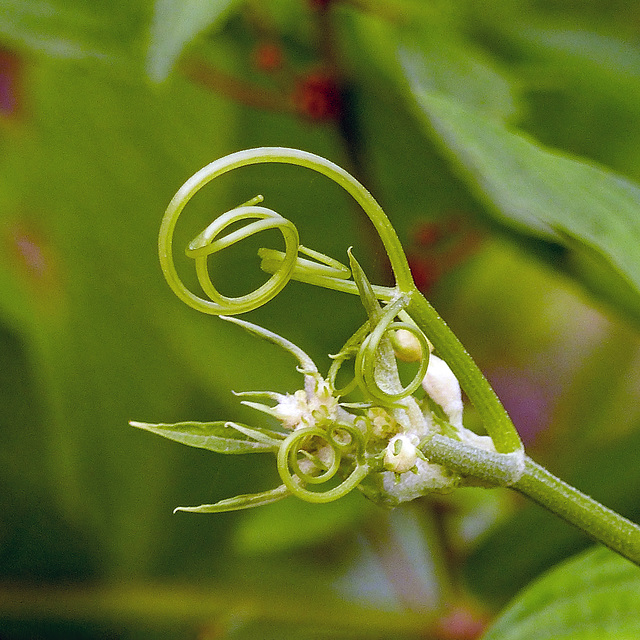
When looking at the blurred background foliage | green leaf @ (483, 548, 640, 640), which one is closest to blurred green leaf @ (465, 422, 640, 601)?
the blurred background foliage

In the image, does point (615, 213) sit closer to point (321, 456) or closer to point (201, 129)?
point (321, 456)

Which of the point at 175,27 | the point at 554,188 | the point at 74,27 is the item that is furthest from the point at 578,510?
the point at 74,27

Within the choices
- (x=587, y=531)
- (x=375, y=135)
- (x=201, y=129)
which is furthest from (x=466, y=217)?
(x=587, y=531)

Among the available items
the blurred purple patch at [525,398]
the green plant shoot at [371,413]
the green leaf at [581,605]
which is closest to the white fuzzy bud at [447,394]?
the green plant shoot at [371,413]

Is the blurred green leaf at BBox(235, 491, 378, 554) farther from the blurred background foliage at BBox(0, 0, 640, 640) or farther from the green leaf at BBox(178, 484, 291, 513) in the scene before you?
the green leaf at BBox(178, 484, 291, 513)

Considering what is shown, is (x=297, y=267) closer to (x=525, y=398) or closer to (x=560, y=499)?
(x=560, y=499)

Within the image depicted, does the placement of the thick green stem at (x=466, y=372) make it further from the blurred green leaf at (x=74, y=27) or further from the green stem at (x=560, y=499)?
the blurred green leaf at (x=74, y=27)

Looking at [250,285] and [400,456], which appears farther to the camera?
[250,285]
